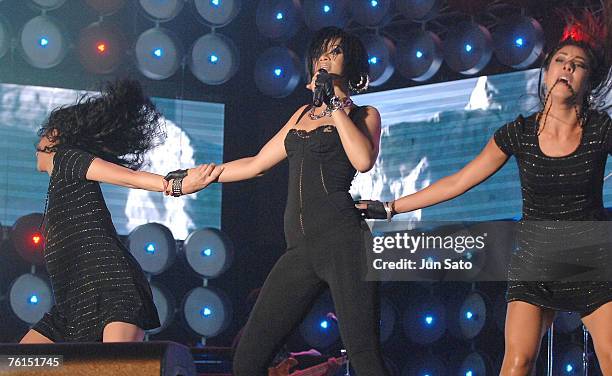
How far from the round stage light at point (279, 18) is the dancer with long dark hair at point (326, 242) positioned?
10.1ft

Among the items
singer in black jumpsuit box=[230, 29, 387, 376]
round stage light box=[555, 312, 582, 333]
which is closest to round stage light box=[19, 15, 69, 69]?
singer in black jumpsuit box=[230, 29, 387, 376]

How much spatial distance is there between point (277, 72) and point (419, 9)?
1.05 metres

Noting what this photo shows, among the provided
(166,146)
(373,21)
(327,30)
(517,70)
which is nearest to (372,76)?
(373,21)

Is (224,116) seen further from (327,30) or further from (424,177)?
(327,30)

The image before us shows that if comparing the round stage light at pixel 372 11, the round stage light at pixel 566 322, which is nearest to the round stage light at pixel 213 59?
the round stage light at pixel 372 11

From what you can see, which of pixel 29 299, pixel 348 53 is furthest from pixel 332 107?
pixel 29 299

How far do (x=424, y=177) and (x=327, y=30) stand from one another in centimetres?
303

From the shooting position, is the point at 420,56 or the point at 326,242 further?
the point at 420,56

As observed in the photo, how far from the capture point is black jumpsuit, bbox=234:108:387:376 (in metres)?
3.73

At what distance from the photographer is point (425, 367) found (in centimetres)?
684

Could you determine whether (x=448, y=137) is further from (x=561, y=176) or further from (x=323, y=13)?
(x=561, y=176)

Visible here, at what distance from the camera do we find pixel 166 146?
708 centimetres

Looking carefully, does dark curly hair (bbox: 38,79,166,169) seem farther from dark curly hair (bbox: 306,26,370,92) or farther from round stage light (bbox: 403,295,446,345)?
round stage light (bbox: 403,295,446,345)

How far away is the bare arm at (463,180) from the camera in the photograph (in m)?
Answer: 4.12
